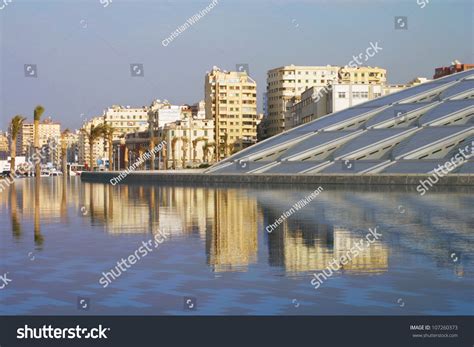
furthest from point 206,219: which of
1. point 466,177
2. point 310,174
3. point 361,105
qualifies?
point 361,105

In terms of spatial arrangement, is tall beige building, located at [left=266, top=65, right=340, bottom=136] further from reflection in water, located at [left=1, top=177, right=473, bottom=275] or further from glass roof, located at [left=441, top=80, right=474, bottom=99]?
reflection in water, located at [left=1, top=177, right=473, bottom=275]

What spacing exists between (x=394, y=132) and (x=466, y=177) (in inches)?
423

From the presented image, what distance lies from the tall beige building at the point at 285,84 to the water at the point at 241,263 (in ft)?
482

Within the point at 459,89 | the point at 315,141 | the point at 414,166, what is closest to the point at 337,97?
the point at 459,89

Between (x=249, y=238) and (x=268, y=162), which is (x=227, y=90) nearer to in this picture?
(x=268, y=162)
